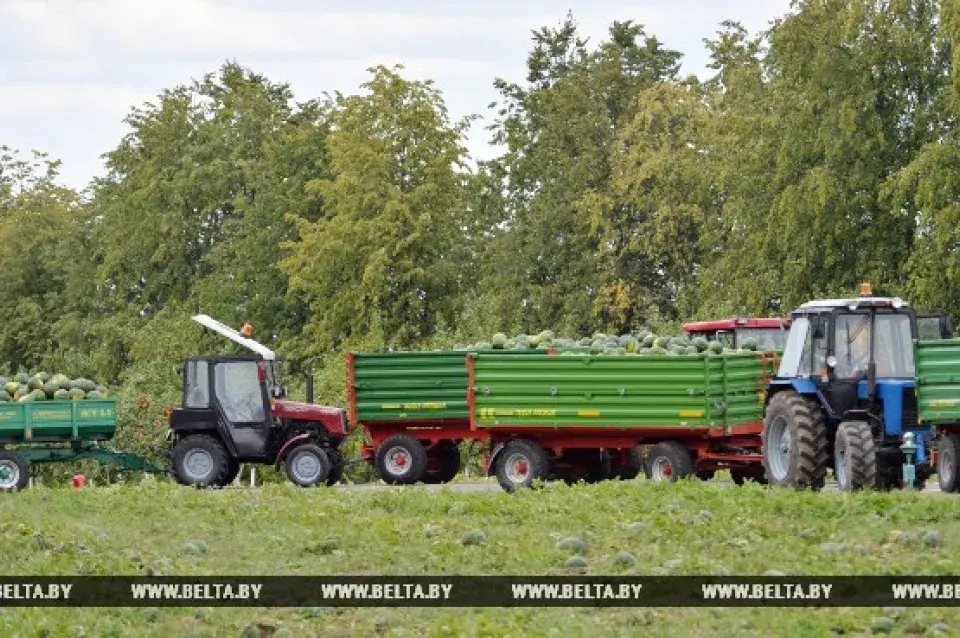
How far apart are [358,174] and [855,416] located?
1433 inches

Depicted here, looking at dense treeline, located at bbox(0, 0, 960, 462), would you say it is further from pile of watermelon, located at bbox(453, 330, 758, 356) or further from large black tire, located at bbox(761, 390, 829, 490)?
large black tire, located at bbox(761, 390, 829, 490)

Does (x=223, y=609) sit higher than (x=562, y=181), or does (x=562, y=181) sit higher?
(x=562, y=181)

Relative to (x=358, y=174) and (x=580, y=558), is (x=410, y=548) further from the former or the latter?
(x=358, y=174)

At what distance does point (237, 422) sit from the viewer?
2928 centimetres

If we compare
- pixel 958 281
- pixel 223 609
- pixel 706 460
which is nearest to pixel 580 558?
pixel 223 609

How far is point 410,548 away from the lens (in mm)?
16250

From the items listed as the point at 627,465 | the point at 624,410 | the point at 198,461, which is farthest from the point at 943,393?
the point at 198,461

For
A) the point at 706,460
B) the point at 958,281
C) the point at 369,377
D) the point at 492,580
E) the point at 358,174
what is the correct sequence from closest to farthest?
the point at 492,580, the point at 706,460, the point at 369,377, the point at 958,281, the point at 358,174

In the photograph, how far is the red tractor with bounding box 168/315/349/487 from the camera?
29094 millimetres

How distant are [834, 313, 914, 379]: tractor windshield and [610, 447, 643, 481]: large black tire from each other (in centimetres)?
501

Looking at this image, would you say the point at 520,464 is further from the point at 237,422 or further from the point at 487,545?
the point at 487,545

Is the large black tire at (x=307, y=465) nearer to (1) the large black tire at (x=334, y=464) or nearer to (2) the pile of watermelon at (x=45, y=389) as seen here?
(1) the large black tire at (x=334, y=464)

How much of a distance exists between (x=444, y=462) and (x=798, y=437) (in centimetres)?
878

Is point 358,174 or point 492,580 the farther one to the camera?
point 358,174
